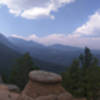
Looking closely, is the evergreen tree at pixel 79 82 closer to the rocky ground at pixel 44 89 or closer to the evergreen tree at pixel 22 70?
the rocky ground at pixel 44 89

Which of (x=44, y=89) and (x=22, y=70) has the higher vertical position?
(x=22, y=70)

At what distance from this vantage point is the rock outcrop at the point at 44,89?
848 centimetres

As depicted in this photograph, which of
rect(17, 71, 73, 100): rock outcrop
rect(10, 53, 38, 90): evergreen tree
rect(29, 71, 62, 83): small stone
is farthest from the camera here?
rect(10, 53, 38, 90): evergreen tree

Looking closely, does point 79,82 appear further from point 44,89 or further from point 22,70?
point 22,70

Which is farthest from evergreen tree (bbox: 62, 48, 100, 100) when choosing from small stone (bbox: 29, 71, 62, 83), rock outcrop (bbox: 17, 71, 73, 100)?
small stone (bbox: 29, 71, 62, 83)

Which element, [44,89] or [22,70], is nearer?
[44,89]

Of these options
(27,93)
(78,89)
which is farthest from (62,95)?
(78,89)

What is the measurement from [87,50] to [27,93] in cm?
1888

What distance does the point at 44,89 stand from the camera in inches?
343

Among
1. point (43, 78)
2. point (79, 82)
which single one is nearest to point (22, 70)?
point (79, 82)

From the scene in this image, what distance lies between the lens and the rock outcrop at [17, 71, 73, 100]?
334 inches

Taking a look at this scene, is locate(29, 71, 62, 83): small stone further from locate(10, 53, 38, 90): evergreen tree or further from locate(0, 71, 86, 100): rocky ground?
locate(10, 53, 38, 90): evergreen tree

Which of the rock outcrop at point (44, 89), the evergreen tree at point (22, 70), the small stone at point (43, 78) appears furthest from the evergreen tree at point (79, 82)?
the evergreen tree at point (22, 70)

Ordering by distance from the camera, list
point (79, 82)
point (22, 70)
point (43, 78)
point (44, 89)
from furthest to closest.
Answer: point (22, 70), point (79, 82), point (43, 78), point (44, 89)
